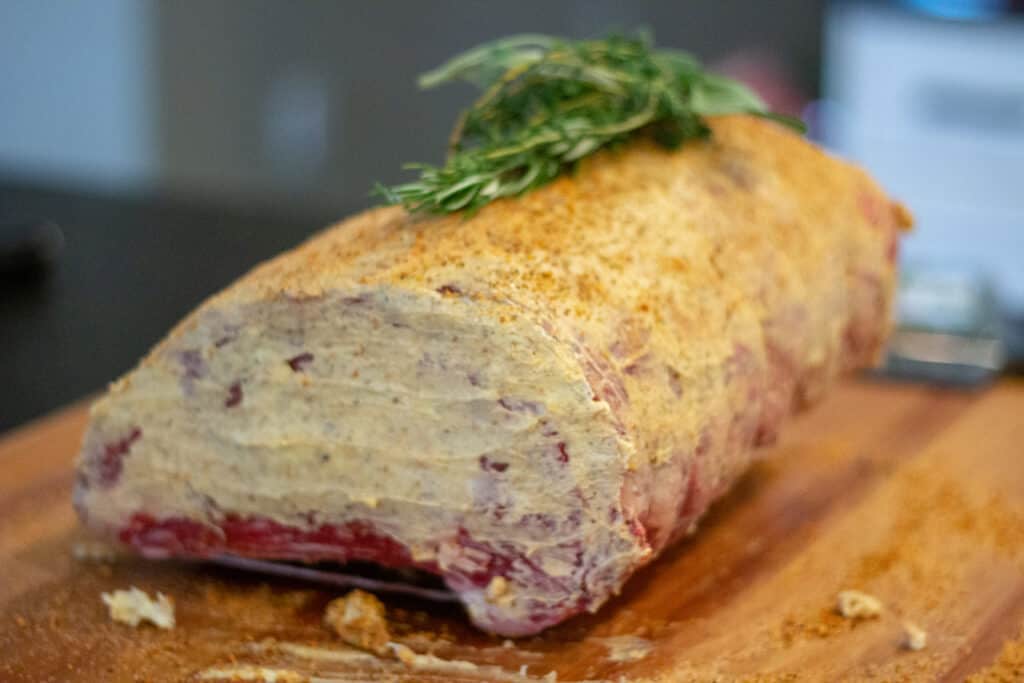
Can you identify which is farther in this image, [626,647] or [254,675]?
[626,647]

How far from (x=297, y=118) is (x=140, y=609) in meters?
4.89

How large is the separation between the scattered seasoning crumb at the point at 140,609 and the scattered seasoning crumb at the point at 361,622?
0.97 ft

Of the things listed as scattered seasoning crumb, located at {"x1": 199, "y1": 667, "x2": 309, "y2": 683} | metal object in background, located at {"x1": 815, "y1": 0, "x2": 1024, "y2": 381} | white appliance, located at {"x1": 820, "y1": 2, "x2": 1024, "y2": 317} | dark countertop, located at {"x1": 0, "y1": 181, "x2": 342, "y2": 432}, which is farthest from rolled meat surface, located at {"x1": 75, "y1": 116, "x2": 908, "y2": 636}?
white appliance, located at {"x1": 820, "y1": 2, "x2": 1024, "y2": 317}

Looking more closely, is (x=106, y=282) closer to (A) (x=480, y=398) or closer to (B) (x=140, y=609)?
(B) (x=140, y=609)

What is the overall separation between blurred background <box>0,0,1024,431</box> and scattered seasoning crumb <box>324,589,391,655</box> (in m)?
2.08

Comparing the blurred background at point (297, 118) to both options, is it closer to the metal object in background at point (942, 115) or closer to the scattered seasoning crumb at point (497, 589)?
the metal object in background at point (942, 115)

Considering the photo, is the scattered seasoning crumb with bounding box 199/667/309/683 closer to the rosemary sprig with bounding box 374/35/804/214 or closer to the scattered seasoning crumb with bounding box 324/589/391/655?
the scattered seasoning crumb with bounding box 324/589/391/655

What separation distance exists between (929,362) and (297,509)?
2.13 metres

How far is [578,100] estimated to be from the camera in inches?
118

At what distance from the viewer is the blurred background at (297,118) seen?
5199mm

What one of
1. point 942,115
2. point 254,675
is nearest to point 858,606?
point 254,675

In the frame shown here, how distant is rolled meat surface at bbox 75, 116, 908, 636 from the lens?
2352 mm

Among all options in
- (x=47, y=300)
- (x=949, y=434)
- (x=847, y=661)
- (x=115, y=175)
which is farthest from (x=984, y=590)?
(x=115, y=175)

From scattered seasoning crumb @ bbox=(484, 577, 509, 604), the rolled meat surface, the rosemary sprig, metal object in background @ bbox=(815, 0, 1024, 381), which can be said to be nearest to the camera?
the rolled meat surface
